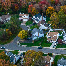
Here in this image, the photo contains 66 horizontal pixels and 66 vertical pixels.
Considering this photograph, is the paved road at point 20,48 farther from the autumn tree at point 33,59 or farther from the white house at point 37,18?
the white house at point 37,18

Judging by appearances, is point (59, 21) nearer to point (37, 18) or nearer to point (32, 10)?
point (37, 18)

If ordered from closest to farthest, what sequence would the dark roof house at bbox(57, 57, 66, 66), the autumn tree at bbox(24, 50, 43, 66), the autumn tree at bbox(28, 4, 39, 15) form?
the autumn tree at bbox(24, 50, 43, 66) < the dark roof house at bbox(57, 57, 66, 66) < the autumn tree at bbox(28, 4, 39, 15)

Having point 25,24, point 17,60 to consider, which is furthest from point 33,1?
point 17,60

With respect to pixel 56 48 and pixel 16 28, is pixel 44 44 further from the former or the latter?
pixel 16 28

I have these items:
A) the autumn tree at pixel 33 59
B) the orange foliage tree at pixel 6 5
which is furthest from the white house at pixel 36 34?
the orange foliage tree at pixel 6 5

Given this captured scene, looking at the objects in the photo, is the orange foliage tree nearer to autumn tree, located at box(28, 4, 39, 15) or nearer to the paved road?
autumn tree, located at box(28, 4, 39, 15)

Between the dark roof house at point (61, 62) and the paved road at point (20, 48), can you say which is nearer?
the dark roof house at point (61, 62)

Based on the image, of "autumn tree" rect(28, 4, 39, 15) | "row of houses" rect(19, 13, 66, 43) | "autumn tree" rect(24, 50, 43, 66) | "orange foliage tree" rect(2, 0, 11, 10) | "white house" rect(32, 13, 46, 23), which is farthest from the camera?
"orange foliage tree" rect(2, 0, 11, 10)

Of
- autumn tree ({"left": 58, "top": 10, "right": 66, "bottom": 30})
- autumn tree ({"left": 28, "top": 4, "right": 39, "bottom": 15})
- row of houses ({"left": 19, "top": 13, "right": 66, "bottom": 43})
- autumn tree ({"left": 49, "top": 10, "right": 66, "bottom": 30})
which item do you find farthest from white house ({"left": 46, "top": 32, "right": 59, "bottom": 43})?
autumn tree ({"left": 28, "top": 4, "right": 39, "bottom": 15})

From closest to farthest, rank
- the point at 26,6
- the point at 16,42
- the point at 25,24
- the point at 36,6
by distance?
the point at 16,42
the point at 25,24
the point at 36,6
the point at 26,6

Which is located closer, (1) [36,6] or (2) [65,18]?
(2) [65,18]

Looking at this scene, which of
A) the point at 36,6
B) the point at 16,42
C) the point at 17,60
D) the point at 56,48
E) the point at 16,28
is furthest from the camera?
the point at 36,6
